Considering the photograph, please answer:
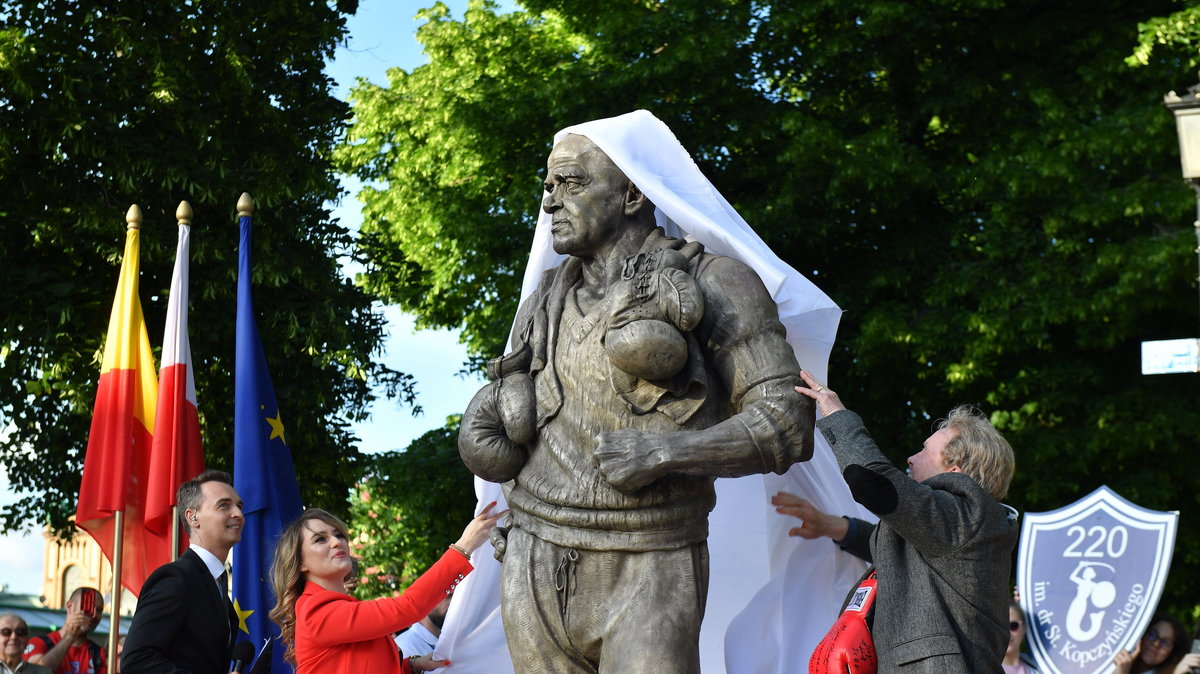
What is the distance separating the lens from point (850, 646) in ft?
14.6

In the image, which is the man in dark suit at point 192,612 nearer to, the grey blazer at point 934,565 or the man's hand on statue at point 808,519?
the man's hand on statue at point 808,519

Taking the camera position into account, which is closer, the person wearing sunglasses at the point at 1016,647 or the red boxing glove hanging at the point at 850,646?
the red boxing glove hanging at the point at 850,646

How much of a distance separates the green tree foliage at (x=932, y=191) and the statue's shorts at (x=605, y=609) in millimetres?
8911

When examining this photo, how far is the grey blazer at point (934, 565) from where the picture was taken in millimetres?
4273

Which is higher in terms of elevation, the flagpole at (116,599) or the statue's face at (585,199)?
the statue's face at (585,199)

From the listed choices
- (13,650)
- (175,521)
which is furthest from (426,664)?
(13,650)

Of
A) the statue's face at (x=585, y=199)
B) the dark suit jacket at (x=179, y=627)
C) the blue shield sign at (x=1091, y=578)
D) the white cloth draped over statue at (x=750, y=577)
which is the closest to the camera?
the statue's face at (x=585, y=199)

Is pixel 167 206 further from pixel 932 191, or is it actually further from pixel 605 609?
pixel 605 609

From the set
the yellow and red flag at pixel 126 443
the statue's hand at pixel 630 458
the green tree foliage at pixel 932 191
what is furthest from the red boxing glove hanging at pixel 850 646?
the green tree foliage at pixel 932 191

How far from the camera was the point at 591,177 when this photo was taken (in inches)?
186

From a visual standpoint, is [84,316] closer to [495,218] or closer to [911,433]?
[495,218]

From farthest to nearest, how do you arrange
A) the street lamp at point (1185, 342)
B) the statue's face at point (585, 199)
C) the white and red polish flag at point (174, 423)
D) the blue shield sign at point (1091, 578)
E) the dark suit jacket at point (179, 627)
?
the street lamp at point (1185, 342)
the white and red polish flag at point (174, 423)
the blue shield sign at point (1091, 578)
the dark suit jacket at point (179, 627)
the statue's face at point (585, 199)

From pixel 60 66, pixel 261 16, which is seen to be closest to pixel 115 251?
pixel 60 66

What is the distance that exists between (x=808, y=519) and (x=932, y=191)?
995 centimetres
